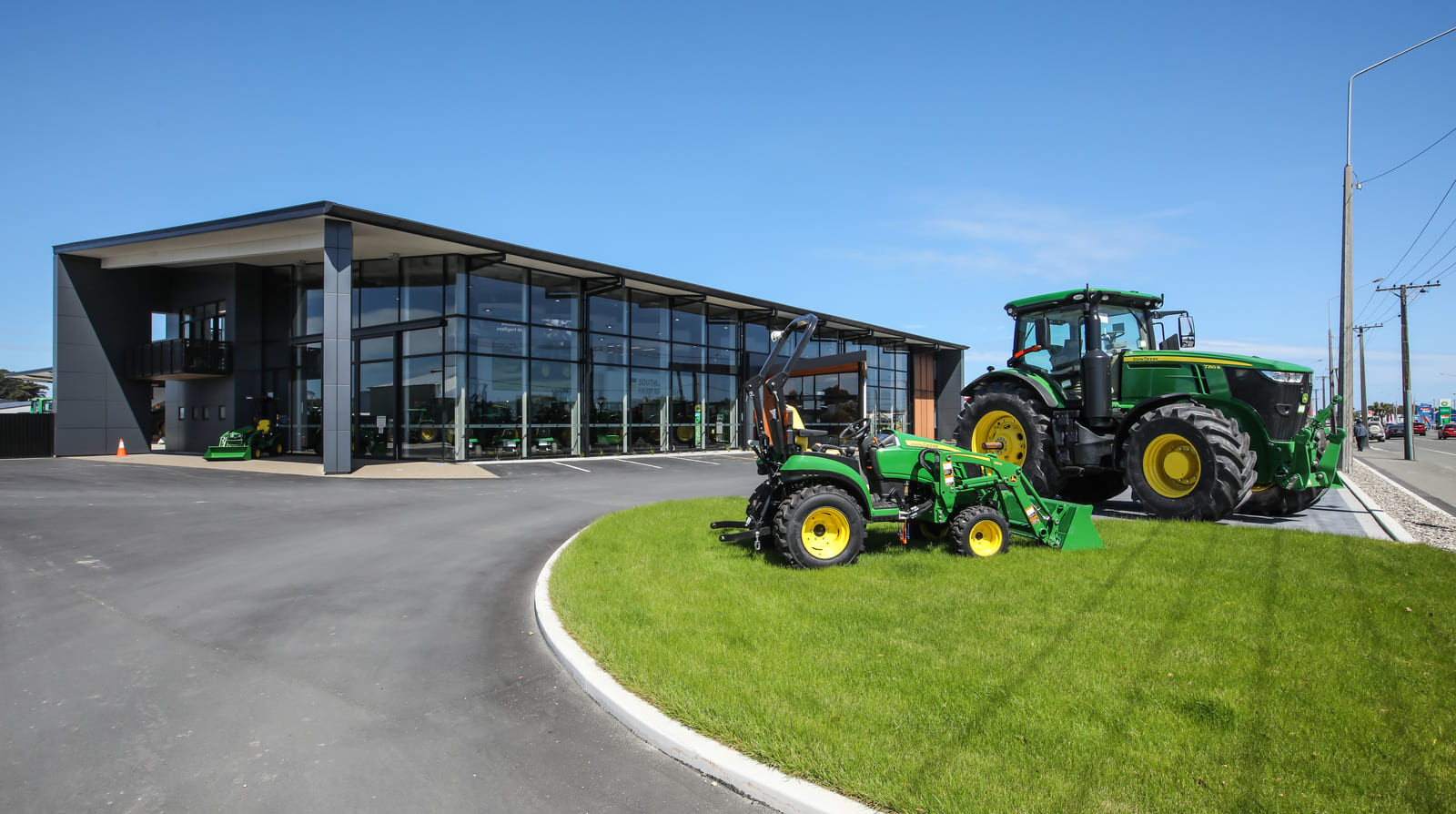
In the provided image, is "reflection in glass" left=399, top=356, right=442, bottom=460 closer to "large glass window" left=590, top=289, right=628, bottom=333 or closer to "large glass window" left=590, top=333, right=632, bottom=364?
"large glass window" left=590, top=333, right=632, bottom=364

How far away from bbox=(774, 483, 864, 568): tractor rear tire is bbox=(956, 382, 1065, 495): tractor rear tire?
3.96 metres

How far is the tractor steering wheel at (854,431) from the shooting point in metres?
8.29

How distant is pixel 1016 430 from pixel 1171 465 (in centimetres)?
230

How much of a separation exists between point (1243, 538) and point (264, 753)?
30.2ft

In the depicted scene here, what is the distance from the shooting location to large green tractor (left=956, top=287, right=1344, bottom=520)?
9672 millimetres

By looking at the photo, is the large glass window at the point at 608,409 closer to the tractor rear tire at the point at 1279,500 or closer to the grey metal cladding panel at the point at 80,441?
the grey metal cladding panel at the point at 80,441

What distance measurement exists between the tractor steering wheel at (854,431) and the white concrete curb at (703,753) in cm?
410

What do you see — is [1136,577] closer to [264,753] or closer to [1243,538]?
[1243,538]

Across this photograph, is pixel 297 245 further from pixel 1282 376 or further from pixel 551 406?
pixel 1282 376

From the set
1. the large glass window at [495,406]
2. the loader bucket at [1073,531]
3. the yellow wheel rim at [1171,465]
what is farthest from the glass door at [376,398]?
the yellow wheel rim at [1171,465]

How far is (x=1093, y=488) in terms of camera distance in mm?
12344

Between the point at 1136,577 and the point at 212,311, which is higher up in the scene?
the point at 212,311

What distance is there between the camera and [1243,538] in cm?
848

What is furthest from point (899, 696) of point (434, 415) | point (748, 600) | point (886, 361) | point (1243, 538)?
point (886, 361)
